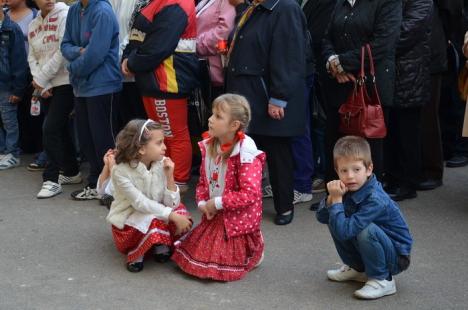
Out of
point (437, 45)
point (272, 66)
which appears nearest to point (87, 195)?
point (272, 66)

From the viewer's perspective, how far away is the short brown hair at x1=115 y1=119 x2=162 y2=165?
13.9 feet

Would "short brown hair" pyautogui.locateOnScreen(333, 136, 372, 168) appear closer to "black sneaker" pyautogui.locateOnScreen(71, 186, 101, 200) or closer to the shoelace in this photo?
the shoelace

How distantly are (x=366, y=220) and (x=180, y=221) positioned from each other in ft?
3.70

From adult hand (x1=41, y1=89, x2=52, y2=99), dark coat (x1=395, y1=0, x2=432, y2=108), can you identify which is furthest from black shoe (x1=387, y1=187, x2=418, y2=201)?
adult hand (x1=41, y1=89, x2=52, y2=99)

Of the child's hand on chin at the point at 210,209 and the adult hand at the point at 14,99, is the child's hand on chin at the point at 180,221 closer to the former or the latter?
the child's hand on chin at the point at 210,209

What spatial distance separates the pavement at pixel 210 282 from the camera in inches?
Answer: 151

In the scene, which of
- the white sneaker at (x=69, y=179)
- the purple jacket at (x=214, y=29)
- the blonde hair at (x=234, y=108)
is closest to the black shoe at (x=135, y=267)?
the blonde hair at (x=234, y=108)

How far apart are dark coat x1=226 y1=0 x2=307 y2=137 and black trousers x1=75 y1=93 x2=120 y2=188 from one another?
1.12m

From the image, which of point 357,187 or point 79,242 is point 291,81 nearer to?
point 357,187

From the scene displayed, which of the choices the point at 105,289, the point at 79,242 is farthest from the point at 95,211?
the point at 105,289

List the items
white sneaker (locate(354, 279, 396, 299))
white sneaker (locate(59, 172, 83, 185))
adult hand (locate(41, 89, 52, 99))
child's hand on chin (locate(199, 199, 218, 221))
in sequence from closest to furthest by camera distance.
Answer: white sneaker (locate(354, 279, 396, 299)), child's hand on chin (locate(199, 199, 218, 221)), adult hand (locate(41, 89, 52, 99)), white sneaker (locate(59, 172, 83, 185))

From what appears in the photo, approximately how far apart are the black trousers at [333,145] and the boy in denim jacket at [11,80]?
3.02m

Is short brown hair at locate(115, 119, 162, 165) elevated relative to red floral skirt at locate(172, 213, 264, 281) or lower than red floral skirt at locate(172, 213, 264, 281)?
elevated

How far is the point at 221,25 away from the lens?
537 cm
